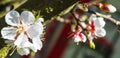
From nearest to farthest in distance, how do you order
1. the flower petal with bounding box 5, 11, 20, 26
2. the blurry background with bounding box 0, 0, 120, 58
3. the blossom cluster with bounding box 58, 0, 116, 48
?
the flower petal with bounding box 5, 11, 20, 26, the blossom cluster with bounding box 58, 0, 116, 48, the blurry background with bounding box 0, 0, 120, 58

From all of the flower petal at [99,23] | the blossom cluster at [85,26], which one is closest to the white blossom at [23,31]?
the blossom cluster at [85,26]

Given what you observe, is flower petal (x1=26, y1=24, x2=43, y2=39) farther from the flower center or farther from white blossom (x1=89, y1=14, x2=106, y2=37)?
white blossom (x1=89, y1=14, x2=106, y2=37)

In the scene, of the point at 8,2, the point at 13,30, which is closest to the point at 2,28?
the point at 13,30

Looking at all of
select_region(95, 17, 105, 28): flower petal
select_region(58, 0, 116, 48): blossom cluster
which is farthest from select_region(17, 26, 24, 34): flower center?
select_region(95, 17, 105, 28): flower petal

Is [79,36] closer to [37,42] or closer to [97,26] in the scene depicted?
[97,26]

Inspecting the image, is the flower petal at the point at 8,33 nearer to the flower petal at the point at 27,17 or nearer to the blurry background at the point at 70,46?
the flower petal at the point at 27,17

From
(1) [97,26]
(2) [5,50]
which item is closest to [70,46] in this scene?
(1) [97,26]
